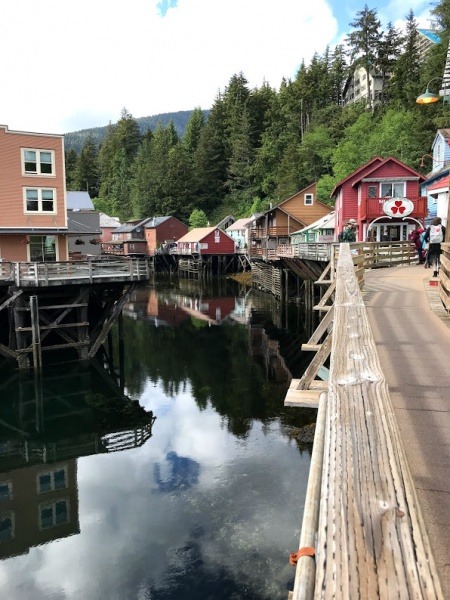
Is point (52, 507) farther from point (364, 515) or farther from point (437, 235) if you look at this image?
point (437, 235)

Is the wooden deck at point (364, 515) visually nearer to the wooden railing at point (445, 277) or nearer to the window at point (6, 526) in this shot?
the wooden railing at point (445, 277)

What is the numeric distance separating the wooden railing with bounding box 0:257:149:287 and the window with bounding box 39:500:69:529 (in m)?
10.1

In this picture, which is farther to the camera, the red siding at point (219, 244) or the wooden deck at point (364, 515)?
the red siding at point (219, 244)

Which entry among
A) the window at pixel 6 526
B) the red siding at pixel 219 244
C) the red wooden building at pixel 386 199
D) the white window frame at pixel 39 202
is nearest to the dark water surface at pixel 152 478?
the window at pixel 6 526

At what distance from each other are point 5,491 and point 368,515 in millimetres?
12299

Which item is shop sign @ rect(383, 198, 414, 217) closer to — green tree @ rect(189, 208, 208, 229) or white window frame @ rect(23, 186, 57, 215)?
white window frame @ rect(23, 186, 57, 215)

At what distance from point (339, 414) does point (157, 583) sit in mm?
7510

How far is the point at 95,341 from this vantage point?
2159 centimetres

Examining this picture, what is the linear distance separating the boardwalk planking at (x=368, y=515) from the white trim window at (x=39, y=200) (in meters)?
26.1

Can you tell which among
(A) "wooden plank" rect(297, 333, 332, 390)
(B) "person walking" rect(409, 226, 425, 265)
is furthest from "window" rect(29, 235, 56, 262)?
(A) "wooden plank" rect(297, 333, 332, 390)

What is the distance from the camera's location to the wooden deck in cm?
116

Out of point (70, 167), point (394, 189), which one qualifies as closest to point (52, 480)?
point (394, 189)

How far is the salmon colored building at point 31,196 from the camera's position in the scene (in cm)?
2480

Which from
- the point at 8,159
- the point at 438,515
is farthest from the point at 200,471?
the point at 8,159
